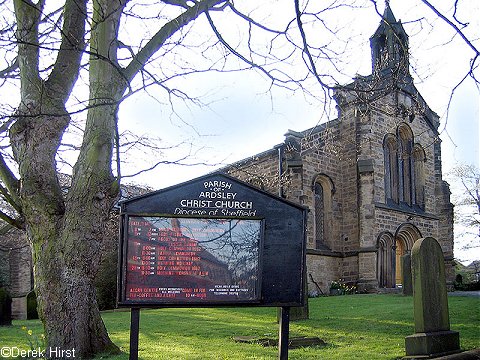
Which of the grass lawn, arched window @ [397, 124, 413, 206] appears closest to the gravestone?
the grass lawn

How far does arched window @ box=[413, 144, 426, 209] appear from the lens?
3044cm

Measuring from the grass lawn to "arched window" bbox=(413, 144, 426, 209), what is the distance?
13758 mm

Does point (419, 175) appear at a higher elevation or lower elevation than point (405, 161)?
lower

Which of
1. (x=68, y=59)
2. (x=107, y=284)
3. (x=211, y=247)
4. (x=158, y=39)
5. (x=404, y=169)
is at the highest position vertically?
(x=404, y=169)

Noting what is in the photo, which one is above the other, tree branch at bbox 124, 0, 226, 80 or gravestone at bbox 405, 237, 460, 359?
tree branch at bbox 124, 0, 226, 80

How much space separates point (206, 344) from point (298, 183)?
15242 mm

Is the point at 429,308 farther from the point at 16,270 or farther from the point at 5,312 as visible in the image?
the point at 16,270

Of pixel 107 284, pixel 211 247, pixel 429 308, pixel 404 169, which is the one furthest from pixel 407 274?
pixel 211 247

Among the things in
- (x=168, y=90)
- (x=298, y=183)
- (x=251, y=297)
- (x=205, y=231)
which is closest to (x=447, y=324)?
(x=251, y=297)

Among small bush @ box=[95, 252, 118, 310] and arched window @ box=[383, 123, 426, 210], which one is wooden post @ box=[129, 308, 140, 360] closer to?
small bush @ box=[95, 252, 118, 310]

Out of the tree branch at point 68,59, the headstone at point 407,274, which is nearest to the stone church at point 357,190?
the headstone at point 407,274

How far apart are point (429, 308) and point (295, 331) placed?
3.66 m

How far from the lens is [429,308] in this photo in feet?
28.8

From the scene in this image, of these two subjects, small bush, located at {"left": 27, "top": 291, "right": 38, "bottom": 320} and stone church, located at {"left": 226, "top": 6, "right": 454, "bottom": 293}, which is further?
stone church, located at {"left": 226, "top": 6, "right": 454, "bottom": 293}
